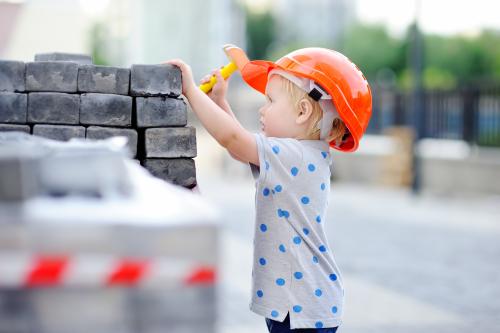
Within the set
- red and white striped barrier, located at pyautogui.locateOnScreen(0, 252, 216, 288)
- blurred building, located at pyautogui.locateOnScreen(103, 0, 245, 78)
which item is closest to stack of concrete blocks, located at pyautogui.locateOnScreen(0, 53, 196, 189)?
red and white striped barrier, located at pyautogui.locateOnScreen(0, 252, 216, 288)

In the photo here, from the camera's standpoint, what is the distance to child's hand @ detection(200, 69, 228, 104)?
9.68 feet

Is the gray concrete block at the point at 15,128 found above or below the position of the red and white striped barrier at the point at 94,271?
above

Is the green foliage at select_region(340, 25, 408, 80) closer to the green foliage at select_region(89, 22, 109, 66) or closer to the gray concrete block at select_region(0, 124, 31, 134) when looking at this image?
the green foliage at select_region(89, 22, 109, 66)

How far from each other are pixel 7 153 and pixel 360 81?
1.50m

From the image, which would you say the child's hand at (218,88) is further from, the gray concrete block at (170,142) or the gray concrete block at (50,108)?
the gray concrete block at (50,108)

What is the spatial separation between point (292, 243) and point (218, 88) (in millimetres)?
582

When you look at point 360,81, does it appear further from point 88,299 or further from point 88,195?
point 88,299

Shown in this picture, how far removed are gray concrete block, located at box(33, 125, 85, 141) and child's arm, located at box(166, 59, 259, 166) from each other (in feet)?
1.11

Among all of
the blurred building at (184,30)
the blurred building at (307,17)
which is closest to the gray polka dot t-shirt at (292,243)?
the blurred building at (184,30)

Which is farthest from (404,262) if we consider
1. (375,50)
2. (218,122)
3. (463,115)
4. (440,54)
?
(375,50)

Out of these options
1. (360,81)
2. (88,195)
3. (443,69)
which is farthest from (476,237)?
(443,69)

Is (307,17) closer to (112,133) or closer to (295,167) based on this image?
(295,167)

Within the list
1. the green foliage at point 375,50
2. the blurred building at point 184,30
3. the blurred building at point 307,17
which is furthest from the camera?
the blurred building at point 307,17

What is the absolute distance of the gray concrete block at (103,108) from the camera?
2.70 m
